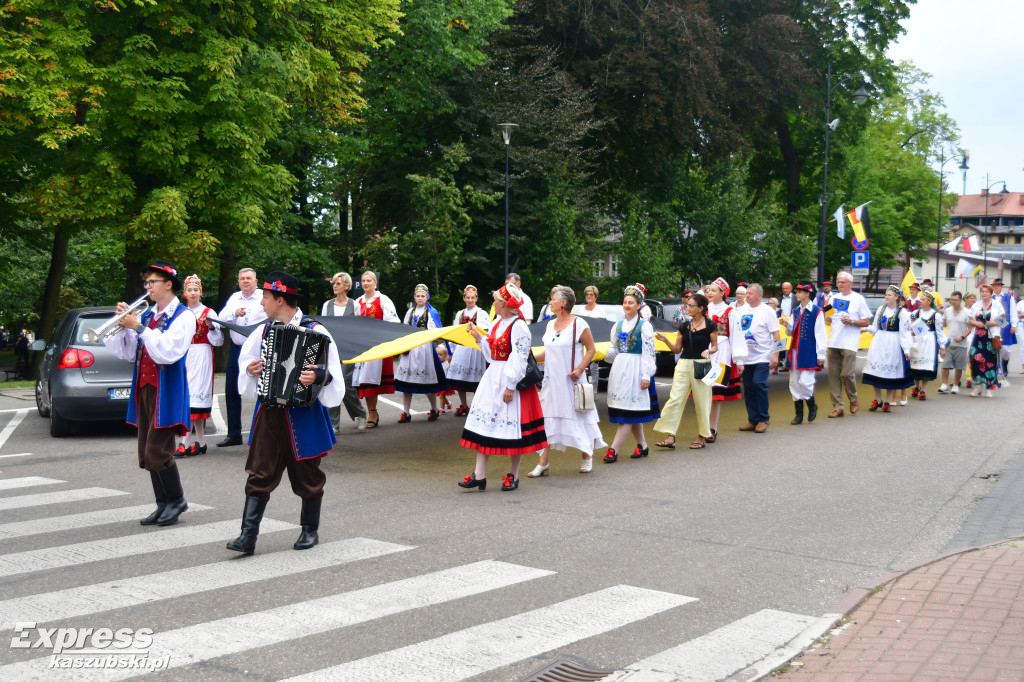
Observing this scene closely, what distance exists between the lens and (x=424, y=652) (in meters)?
4.75

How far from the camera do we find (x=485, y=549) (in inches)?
268

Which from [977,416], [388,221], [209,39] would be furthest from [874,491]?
[388,221]

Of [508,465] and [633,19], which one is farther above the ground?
[633,19]

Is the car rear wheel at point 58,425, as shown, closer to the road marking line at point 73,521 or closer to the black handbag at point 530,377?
the road marking line at point 73,521

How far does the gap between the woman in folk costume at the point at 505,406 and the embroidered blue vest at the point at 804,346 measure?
6.47 m

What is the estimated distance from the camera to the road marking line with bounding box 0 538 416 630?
210 inches

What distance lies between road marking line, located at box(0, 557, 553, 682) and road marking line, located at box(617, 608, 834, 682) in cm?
137

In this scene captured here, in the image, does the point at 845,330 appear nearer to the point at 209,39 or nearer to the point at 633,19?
the point at 209,39

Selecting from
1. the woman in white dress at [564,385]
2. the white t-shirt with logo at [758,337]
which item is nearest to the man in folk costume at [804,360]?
the white t-shirt with logo at [758,337]

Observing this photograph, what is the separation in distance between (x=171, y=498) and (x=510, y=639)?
12.0ft

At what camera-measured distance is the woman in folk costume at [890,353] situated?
15.9 meters

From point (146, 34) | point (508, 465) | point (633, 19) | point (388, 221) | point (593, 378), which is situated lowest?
point (508, 465)

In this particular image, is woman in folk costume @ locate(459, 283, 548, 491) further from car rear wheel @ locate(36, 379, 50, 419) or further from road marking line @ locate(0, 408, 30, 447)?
car rear wheel @ locate(36, 379, 50, 419)

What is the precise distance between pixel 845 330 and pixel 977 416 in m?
2.49
